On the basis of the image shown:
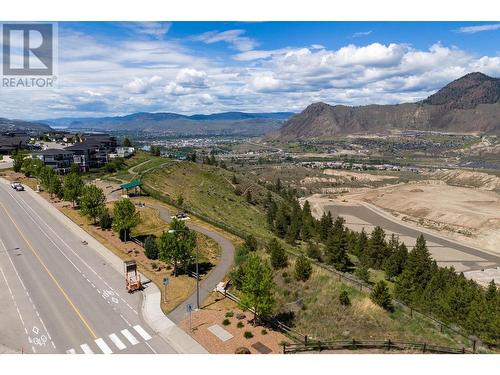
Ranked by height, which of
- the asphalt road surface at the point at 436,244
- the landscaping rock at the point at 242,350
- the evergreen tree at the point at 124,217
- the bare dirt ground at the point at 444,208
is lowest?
the asphalt road surface at the point at 436,244

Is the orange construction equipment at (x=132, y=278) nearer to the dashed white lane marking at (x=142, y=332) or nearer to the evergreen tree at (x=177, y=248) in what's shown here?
the evergreen tree at (x=177, y=248)

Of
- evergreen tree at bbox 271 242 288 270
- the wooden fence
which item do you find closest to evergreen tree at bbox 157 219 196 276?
evergreen tree at bbox 271 242 288 270

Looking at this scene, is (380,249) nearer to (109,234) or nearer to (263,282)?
(263,282)

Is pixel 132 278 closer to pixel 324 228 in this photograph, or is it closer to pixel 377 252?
pixel 377 252

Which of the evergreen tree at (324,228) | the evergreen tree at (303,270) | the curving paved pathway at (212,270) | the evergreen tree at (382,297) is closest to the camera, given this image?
the evergreen tree at (382,297)

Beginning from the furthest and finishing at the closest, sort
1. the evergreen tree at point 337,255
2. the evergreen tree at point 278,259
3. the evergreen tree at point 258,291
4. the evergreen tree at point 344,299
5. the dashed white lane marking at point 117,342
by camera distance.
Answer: the evergreen tree at point 337,255 → the evergreen tree at point 278,259 → the evergreen tree at point 344,299 → the evergreen tree at point 258,291 → the dashed white lane marking at point 117,342

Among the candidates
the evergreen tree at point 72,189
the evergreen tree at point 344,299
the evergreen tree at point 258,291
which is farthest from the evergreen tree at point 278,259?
the evergreen tree at point 72,189

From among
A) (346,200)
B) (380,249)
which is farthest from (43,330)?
(346,200)
